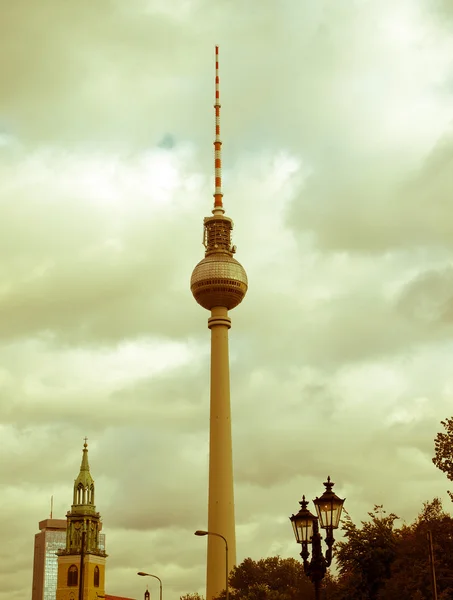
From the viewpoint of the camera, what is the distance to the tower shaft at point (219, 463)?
14988cm

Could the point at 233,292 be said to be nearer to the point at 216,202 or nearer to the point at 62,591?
the point at 216,202

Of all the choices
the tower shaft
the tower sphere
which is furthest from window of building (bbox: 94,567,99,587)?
the tower sphere

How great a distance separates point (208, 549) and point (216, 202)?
2299 inches

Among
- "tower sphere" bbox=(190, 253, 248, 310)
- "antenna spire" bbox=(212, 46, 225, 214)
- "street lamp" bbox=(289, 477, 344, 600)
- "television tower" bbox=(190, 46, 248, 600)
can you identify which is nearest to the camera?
"street lamp" bbox=(289, 477, 344, 600)

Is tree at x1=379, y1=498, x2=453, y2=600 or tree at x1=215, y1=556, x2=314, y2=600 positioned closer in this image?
tree at x1=379, y1=498, x2=453, y2=600

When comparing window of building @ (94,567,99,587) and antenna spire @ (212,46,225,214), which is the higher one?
antenna spire @ (212,46,225,214)

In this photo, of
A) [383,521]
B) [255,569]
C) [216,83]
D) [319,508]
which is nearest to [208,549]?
[255,569]

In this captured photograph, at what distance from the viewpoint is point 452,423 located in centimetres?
7075

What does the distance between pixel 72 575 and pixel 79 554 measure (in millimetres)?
5166

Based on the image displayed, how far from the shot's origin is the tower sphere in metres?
166

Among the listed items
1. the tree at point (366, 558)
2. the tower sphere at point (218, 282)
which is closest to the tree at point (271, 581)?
the tree at point (366, 558)

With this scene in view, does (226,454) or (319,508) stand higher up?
(226,454)

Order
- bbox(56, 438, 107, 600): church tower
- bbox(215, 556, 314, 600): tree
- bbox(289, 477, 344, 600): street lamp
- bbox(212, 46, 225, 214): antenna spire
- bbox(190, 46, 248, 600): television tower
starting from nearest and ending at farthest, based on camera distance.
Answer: bbox(289, 477, 344, 600): street lamp, bbox(215, 556, 314, 600): tree, bbox(190, 46, 248, 600): television tower, bbox(212, 46, 225, 214): antenna spire, bbox(56, 438, 107, 600): church tower

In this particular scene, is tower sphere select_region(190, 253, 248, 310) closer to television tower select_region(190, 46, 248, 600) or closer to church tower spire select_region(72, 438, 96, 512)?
television tower select_region(190, 46, 248, 600)
